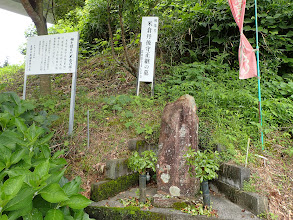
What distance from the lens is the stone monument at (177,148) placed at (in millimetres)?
2840

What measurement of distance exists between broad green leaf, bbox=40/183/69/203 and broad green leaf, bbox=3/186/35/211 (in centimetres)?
7

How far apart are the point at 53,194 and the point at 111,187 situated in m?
2.10

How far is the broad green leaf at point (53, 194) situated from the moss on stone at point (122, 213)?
66.3 inches

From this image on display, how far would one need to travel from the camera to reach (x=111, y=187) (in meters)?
3.07

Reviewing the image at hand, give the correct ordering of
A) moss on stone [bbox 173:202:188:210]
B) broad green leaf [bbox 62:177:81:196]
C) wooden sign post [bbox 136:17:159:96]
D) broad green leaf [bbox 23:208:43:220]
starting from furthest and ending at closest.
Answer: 1. wooden sign post [bbox 136:17:159:96]
2. moss on stone [bbox 173:202:188:210]
3. broad green leaf [bbox 62:177:81:196]
4. broad green leaf [bbox 23:208:43:220]

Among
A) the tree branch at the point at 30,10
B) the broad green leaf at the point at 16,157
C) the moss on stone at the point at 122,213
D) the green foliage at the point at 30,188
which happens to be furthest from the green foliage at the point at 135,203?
the tree branch at the point at 30,10

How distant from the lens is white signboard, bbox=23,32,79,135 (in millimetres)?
3971

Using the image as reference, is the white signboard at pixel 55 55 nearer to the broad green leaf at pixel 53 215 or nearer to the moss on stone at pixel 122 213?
the moss on stone at pixel 122 213

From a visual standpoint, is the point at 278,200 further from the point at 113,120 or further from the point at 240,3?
the point at 240,3

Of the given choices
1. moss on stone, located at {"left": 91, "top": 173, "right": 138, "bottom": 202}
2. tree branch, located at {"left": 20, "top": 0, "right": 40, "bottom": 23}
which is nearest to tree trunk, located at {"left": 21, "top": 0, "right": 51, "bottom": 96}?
tree branch, located at {"left": 20, "top": 0, "right": 40, "bottom": 23}

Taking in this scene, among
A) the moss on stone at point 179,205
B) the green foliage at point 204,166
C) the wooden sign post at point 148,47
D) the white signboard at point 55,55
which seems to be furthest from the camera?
the wooden sign post at point 148,47

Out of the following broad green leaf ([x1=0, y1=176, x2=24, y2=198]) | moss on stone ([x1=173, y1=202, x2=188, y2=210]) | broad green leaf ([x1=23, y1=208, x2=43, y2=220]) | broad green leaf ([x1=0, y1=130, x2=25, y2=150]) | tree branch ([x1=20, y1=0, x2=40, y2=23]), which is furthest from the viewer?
tree branch ([x1=20, y1=0, x2=40, y2=23])

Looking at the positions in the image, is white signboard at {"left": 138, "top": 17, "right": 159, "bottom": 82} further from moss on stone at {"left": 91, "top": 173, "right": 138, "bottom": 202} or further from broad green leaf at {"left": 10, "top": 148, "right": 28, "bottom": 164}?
broad green leaf at {"left": 10, "top": 148, "right": 28, "bottom": 164}

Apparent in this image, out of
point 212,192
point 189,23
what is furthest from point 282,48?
point 212,192
